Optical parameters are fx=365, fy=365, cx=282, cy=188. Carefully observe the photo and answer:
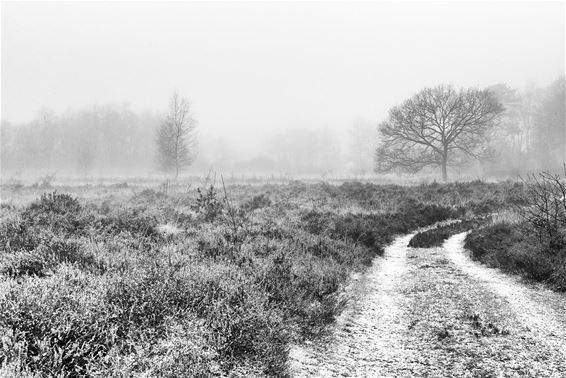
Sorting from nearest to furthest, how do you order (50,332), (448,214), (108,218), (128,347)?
1. (50,332)
2. (128,347)
3. (108,218)
4. (448,214)

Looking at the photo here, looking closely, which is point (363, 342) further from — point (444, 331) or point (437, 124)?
point (437, 124)

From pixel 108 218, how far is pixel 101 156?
7265cm

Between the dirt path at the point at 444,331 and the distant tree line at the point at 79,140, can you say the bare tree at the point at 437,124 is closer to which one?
the dirt path at the point at 444,331

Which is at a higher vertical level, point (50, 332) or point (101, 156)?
point (101, 156)

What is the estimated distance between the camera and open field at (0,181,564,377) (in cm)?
313

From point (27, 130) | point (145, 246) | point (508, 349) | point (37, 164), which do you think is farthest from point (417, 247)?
point (27, 130)

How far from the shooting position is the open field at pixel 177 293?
313 centimetres

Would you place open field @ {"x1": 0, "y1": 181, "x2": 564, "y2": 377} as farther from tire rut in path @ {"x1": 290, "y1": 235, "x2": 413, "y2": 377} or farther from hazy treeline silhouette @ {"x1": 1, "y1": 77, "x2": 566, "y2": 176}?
hazy treeline silhouette @ {"x1": 1, "y1": 77, "x2": 566, "y2": 176}

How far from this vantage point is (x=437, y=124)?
3203 cm

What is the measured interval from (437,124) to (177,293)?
105 ft

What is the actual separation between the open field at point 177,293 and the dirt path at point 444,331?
0.27ft

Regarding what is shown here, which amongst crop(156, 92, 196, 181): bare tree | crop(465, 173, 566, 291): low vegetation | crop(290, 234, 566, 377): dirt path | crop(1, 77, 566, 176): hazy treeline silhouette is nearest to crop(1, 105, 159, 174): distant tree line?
crop(1, 77, 566, 176): hazy treeline silhouette

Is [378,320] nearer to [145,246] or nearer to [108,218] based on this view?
[145,246]

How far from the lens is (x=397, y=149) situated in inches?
1347
